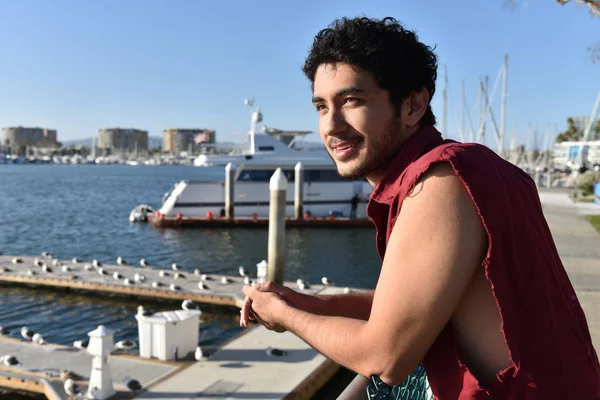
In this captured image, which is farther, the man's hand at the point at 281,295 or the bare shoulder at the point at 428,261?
A: the man's hand at the point at 281,295

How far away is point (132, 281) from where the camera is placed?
14.2 meters

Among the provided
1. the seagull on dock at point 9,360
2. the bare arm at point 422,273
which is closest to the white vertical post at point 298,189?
the seagull on dock at point 9,360

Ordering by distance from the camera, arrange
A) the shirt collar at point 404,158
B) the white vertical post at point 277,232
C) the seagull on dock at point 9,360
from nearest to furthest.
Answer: the shirt collar at point 404,158 < the seagull on dock at point 9,360 < the white vertical post at point 277,232

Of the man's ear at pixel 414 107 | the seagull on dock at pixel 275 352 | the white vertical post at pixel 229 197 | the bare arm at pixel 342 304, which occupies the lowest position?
the seagull on dock at pixel 275 352

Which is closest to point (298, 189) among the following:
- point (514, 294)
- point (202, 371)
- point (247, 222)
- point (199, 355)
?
point (247, 222)

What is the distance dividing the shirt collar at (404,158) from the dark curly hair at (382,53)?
10 cm

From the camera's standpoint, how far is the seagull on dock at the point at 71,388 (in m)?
7.25

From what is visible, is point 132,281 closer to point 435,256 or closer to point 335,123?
point 335,123

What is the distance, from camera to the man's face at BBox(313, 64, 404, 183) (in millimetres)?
1458

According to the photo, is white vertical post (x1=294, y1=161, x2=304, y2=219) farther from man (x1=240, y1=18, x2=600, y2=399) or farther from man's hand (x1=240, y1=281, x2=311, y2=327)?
man (x1=240, y1=18, x2=600, y2=399)

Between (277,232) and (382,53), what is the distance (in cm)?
1257

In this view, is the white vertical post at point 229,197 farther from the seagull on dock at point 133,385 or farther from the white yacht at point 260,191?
the seagull on dock at point 133,385

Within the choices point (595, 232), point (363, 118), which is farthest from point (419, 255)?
point (595, 232)

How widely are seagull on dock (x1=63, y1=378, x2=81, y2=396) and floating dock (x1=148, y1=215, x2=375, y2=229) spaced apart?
19665mm
